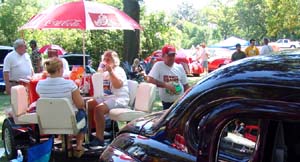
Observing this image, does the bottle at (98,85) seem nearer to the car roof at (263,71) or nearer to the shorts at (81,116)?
the shorts at (81,116)

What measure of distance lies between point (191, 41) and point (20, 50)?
2468 inches

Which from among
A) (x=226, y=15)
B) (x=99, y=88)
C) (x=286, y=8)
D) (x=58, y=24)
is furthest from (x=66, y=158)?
(x=226, y=15)

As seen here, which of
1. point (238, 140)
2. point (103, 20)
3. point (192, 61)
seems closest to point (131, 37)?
point (192, 61)

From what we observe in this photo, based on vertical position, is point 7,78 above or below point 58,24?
below

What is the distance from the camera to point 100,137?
6.62 meters

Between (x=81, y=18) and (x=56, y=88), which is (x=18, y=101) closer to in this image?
(x=56, y=88)

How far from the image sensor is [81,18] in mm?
7359

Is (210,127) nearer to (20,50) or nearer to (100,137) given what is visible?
(100,137)

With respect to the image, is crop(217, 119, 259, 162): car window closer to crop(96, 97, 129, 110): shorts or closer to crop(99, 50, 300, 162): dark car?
crop(99, 50, 300, 162): dark car

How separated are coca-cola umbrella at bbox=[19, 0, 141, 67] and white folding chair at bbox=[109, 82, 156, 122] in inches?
49.6

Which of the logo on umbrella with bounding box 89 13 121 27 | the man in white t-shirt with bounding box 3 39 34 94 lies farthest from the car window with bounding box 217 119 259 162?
the man in white t-shirt with bounding box 3 39 34 94

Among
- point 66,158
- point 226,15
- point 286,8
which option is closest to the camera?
point 66,158

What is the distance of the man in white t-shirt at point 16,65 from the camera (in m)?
8.80

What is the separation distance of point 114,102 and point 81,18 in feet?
4.82
